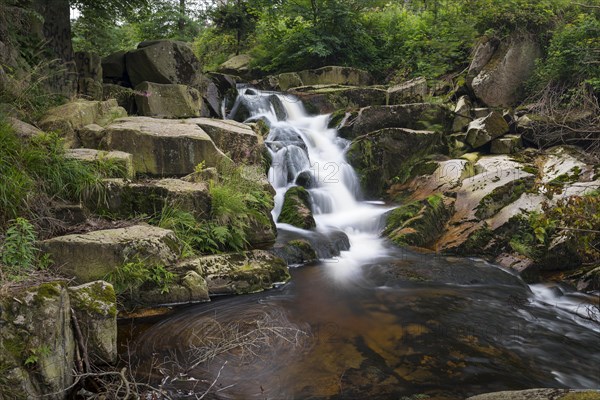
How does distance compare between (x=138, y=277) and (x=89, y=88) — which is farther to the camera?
(x=89, y=88)

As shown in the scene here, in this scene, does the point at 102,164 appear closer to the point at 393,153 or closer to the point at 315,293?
the point at 315,293

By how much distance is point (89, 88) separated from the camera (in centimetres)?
977

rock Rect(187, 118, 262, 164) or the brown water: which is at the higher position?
rock Rect(187, 118, 262, 164)

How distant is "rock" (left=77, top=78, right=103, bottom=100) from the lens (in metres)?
9.70

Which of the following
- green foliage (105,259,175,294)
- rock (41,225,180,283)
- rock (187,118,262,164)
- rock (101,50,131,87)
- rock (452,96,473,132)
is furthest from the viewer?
rock (452,96,473,132)

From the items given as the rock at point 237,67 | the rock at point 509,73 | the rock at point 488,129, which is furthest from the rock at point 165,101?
the rock at point 509,73

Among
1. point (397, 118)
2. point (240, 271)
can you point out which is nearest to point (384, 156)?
point (397, 118)

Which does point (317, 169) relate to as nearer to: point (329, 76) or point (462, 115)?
point (462, 115)

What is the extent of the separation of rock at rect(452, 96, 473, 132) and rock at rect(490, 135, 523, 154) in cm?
132

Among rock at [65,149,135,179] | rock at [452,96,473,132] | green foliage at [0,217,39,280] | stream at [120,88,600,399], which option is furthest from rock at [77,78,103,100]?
rock at [452,96,473,132]

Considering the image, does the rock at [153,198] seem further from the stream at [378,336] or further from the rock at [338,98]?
the rock at [338,98]

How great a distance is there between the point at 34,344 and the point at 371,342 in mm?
3326

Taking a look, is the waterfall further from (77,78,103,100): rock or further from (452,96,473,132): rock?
(77,78,103,100): rock

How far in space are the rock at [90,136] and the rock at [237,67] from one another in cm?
1097
